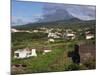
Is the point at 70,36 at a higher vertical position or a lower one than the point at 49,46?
higher

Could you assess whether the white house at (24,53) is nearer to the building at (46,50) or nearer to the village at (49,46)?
the village at (49,46)

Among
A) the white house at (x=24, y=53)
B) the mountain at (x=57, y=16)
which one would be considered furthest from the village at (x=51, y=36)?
the mountain at (x=57, y=16)

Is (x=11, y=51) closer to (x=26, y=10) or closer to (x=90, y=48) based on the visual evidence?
(x=26, y=10)

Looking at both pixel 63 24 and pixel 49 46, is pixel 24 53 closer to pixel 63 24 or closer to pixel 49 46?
pixel 49 46

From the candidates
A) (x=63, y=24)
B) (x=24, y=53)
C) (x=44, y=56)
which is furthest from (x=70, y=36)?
(x=24, y=53)

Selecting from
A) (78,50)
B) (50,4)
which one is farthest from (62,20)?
(78,50)

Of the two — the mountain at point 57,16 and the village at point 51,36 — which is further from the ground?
the mountain at point 57,16

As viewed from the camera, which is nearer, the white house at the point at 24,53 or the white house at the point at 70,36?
the white house at the point at 24,53

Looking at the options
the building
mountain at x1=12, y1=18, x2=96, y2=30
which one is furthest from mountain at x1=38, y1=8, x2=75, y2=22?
the building
